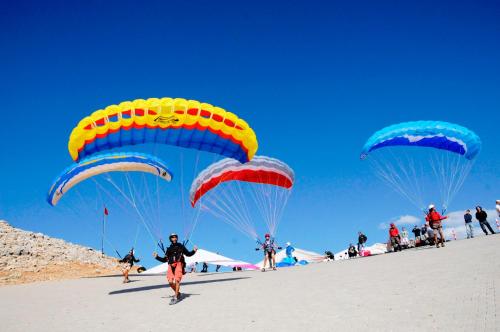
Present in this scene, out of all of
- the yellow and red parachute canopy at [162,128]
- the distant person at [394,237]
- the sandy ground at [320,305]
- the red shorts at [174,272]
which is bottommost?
the sandy ground at [320,305]

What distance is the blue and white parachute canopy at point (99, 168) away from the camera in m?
16.3

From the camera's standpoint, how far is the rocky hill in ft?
78.1

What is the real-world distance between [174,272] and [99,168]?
27.8 feet

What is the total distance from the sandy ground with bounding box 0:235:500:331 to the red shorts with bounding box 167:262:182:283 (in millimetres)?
561

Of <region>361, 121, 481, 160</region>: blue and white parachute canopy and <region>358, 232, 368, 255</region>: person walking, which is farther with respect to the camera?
<region>358, 232, 368, 255</region>: person walking

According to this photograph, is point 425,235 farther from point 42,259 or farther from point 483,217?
point 42,259

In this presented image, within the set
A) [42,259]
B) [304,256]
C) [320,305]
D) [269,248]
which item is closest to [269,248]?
[269,248]

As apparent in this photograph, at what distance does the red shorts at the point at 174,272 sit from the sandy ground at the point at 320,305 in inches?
22.1

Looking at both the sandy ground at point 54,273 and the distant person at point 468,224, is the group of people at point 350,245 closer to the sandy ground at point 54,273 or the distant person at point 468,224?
the distant person at point 468,224

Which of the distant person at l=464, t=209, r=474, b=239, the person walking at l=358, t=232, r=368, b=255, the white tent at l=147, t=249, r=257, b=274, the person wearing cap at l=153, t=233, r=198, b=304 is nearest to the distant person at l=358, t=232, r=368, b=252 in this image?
the person walking at l=358, t=232, r=368, b=255

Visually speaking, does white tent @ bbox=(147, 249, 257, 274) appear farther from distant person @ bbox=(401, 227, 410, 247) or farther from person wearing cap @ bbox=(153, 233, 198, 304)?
person wearing cap @ bbox=(153, 233, 198, 304)

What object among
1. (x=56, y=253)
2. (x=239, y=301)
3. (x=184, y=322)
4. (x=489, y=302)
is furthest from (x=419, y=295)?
(x=56, y=253)

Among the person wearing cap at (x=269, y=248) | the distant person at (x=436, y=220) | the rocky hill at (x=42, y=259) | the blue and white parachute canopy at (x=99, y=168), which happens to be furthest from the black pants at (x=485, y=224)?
the rocky hill at (x=42, y=259)

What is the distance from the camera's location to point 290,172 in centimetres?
2080
